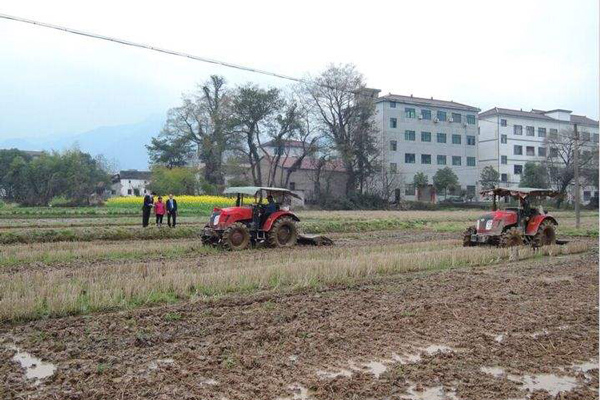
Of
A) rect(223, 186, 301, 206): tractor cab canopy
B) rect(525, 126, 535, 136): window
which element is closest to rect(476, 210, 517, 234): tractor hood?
rect(223, 186, 301, 206): tractor cab canopy

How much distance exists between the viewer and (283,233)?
1614 centimetres

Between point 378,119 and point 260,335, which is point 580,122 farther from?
point 260,335

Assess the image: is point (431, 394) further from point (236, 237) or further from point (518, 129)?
point (518, 129)

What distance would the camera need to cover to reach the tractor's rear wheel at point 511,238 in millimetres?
15250

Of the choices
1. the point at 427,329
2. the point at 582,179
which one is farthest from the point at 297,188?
the point at 427,329

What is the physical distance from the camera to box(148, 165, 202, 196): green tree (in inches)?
2061

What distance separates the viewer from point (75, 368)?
5215 mm

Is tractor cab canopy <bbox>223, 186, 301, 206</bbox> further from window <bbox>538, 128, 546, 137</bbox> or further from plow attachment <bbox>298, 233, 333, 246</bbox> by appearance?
window <bbox>538, 128, 546, 137</bbox>

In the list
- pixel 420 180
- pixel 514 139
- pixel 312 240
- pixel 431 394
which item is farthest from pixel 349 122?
pixel 431 394

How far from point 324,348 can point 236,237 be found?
942cm

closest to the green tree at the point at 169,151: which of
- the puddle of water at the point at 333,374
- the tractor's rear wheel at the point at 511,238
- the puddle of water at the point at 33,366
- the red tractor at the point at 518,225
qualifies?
the red tractor at the point at 518,225

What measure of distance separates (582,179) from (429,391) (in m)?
64.1

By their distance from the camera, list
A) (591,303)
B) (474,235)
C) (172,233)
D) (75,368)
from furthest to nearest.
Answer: (172,233) < (474,235) < (591,303) < (75,368)

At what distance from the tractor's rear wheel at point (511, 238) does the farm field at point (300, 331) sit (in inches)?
114
